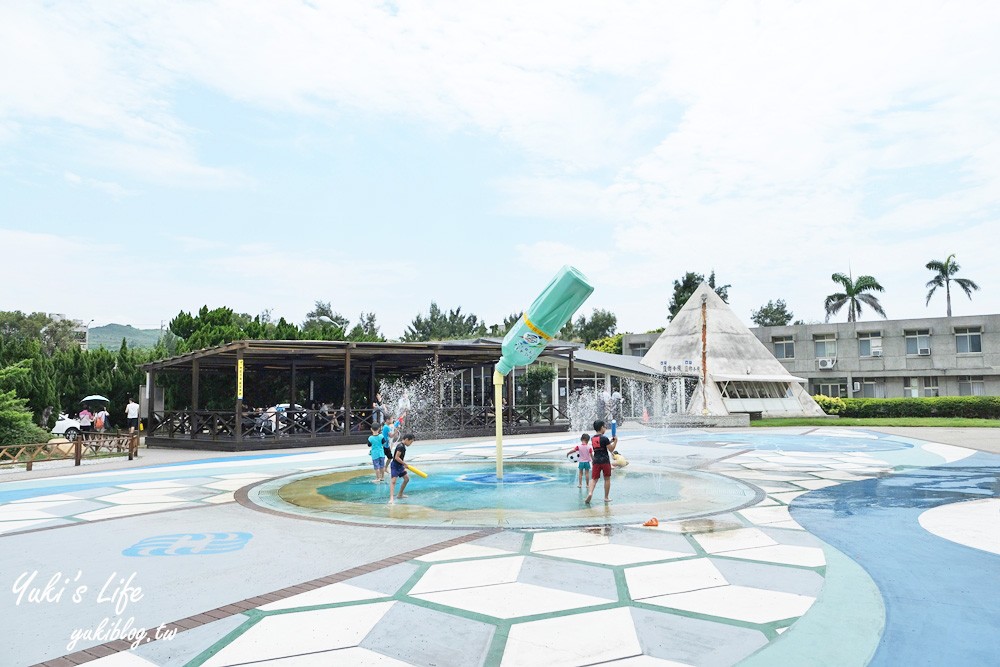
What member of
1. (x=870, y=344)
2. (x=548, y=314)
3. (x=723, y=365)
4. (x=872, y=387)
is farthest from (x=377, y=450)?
(x=872, y=387)

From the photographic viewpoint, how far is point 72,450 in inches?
762

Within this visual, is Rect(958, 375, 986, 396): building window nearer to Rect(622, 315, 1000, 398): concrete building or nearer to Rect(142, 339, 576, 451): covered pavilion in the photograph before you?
Rect(622, 315, 1000, 398): concrete building

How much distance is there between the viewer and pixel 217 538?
26.6ft

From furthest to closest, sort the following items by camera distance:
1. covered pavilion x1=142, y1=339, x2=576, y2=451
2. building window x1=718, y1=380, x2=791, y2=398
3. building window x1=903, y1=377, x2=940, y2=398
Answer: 1. building window x1=903, y1=377, x2=940, y2=398
2. building window x1=718, y1=380, x2=791, y2=398
3. covered pavilion x1=142, y1=339, x2=576, y2=451

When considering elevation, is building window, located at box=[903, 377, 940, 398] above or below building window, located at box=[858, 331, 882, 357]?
below

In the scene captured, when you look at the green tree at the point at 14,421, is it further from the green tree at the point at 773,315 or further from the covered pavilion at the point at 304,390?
→ the green tree at the point at 773,315

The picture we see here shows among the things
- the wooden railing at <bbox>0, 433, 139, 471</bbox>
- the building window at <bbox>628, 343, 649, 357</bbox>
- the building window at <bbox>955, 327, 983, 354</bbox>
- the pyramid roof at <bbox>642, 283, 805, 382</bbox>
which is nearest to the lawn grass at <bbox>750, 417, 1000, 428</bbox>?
the pyramid roof at <bbox>642, 283, 805, 382</bbox>

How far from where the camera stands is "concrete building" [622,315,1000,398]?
44500mm

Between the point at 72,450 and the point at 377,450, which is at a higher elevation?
the point at 377,450

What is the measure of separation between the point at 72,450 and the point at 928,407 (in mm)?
38926

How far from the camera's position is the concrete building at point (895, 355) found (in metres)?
44.5

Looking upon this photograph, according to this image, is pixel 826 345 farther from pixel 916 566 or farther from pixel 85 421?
pixel 916 566

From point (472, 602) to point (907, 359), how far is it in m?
50.0

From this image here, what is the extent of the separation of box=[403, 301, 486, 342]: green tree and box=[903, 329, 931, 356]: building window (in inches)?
1558
